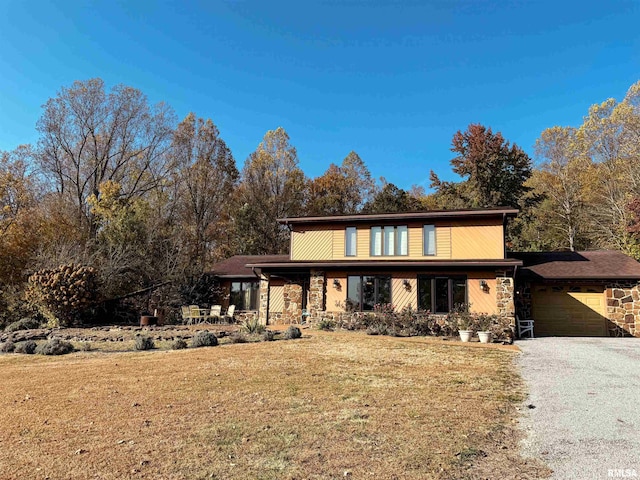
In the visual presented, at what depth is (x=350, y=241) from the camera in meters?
18.5

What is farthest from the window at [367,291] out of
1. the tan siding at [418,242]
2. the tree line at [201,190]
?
the tree line at [201,190]

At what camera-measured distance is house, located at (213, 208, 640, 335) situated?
15812mm

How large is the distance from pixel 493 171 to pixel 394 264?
19063 millimetres

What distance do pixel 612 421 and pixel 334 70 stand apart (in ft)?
72.8

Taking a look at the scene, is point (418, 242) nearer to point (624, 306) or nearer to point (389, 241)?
point (389, 241)

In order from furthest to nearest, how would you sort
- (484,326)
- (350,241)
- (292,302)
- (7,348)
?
(292,302), (350,241), (484,326), (7,348)

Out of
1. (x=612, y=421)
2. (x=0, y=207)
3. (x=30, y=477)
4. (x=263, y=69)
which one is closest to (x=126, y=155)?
(x=0, y=207)

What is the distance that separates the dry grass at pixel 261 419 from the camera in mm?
3904

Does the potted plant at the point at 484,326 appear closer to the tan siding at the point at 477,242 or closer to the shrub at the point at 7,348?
the tan siding at the point at 477,242

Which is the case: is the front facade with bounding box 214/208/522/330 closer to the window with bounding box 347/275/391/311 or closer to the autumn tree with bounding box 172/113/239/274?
the window with bounding box 347/275/391/311

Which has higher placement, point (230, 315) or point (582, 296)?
point (582, 296)

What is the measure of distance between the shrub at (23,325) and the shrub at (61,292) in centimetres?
48

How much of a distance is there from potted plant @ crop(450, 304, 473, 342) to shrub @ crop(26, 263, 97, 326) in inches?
584

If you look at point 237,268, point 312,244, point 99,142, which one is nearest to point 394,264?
point 312,244
